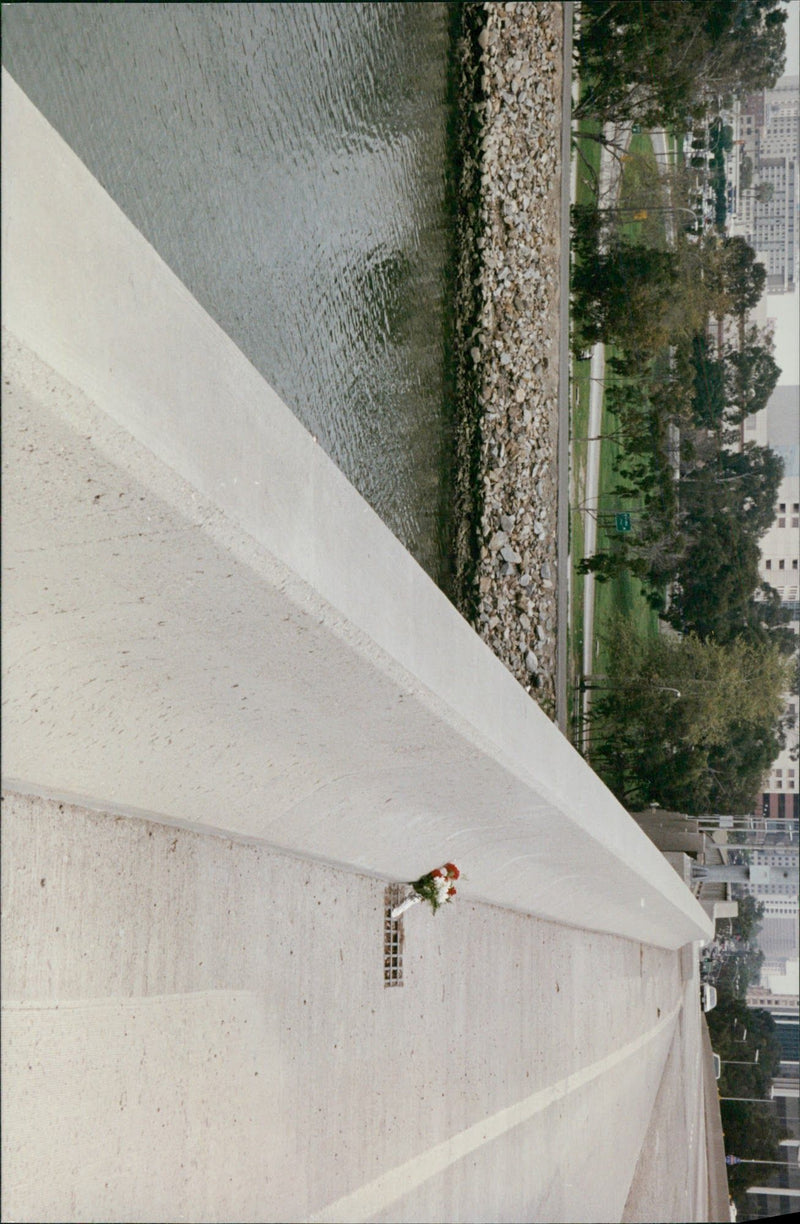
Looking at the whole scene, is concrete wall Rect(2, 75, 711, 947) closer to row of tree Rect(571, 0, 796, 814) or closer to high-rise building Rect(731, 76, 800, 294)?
row of tree Rect(571, 0, 796, 814)

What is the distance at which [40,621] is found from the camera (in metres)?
1.72

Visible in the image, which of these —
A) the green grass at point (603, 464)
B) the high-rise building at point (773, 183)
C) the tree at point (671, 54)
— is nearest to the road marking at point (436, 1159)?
the green grass at point (603, 464)

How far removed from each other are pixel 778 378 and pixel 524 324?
8.35 ft

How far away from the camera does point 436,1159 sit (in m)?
3.62

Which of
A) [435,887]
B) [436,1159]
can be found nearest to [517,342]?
[435,887]

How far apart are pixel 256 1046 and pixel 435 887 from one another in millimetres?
1178

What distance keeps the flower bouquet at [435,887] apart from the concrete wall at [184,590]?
62cm

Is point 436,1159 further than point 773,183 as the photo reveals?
No

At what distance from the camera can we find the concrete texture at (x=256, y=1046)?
1985mm

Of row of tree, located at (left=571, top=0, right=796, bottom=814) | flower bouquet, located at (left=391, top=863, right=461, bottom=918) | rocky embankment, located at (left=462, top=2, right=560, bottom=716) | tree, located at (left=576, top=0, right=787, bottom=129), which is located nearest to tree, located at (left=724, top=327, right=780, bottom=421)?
row of tree, located at (left=571, top=0, right=796, bottom=814)

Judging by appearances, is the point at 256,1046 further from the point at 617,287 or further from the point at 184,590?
the point at 617,287

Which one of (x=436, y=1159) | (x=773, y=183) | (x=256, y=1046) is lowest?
(x=436, y=1159)

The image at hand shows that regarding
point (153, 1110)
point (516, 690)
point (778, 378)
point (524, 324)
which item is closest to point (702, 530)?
point (778, 378)

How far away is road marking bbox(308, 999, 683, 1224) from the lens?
9.91 feet
